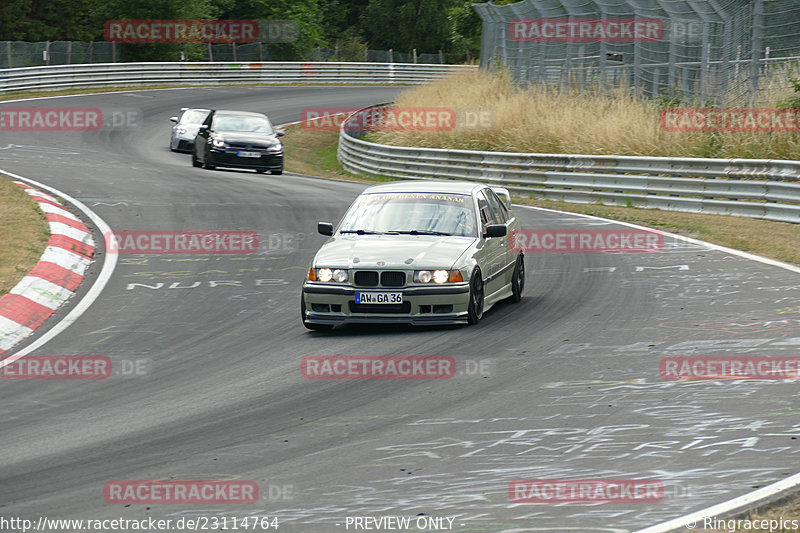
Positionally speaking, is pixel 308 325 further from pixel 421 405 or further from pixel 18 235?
pixel 18 235

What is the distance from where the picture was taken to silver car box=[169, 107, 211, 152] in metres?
34.8

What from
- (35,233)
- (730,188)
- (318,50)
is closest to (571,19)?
(730,188)

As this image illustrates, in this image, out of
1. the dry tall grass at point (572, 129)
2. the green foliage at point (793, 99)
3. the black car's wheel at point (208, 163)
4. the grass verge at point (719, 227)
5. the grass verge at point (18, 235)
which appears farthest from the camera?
the black car's wheel at point (208, 163)

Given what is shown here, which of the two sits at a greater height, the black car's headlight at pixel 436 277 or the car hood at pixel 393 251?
the car hood at pixel 393 251

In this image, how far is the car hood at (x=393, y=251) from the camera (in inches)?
441

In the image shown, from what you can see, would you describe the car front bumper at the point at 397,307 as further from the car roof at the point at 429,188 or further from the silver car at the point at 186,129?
the silver car at the point at 186,129

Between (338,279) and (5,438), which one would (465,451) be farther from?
(338,279)

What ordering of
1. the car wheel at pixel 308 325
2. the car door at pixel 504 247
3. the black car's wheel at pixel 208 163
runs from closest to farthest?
the car wheel at pixel 308 325 < the car door at pixel 504 247 < the black car's wheel at pixel 208 163

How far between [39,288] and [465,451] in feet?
25.6

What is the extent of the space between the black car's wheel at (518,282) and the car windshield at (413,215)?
3.51 ft

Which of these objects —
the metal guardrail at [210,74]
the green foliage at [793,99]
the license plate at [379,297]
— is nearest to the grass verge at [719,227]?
the green foliage at [793,99]

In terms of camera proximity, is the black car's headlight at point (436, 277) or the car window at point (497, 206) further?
the car window at point (497, 206)

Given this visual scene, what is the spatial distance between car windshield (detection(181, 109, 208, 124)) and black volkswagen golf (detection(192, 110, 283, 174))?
4837 millimetres

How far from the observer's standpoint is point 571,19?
31.8m
